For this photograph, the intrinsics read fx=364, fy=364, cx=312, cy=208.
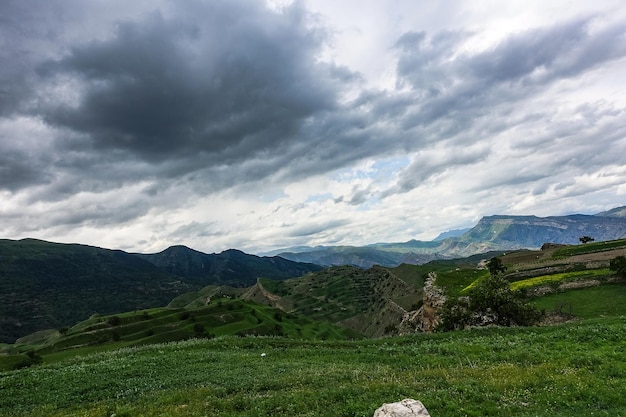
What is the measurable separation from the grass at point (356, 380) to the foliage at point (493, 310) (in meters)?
16.5

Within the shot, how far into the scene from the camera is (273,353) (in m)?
39.8

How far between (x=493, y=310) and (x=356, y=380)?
44.7 m

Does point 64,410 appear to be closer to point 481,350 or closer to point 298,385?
point 298,385

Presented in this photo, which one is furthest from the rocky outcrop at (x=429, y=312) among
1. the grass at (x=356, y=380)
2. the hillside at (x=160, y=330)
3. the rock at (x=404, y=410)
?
the hillside at (x=160, y=330)

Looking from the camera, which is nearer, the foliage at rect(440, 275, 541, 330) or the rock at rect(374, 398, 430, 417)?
the rock at rect(374, 398, 430, 417)

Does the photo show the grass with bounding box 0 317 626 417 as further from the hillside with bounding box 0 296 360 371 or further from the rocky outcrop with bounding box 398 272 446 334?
the hillside with bounding box 0 296 360 371

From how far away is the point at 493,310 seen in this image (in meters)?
60.0

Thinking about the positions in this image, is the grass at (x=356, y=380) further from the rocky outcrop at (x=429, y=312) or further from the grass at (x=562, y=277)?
the rocky outcrop at (x=429, y=312)

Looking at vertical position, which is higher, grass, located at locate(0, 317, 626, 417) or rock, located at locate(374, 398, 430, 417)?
rock, located at locate(374, 398, 430, 417)

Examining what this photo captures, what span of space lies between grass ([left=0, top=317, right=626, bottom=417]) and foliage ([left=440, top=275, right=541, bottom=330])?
649 inches

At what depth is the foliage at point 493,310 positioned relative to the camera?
Result: 56.2 metres

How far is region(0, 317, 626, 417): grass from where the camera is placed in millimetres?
19422

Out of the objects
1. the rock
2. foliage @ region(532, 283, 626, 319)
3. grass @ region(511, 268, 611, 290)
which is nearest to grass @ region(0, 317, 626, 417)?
the rock

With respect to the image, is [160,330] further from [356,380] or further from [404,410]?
[404,410]
